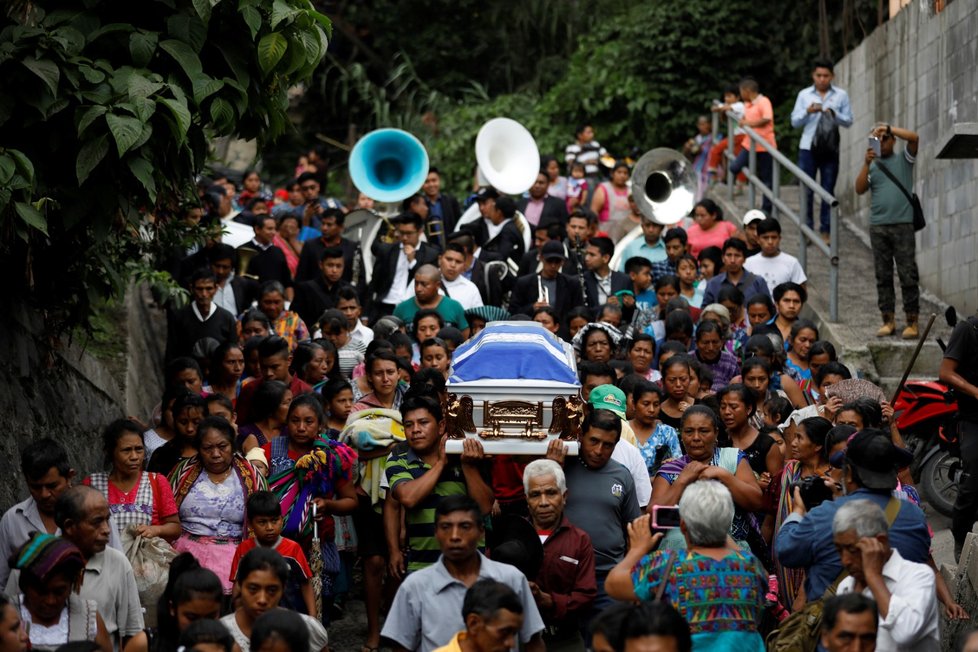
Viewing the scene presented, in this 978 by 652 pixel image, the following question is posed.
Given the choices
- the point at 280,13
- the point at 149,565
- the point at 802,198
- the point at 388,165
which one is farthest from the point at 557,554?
the point at 388,165

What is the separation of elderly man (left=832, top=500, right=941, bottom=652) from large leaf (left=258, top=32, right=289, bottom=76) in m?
3.81

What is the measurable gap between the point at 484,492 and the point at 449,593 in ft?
4.72

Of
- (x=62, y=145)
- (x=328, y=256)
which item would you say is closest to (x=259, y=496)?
(x=62, y=145)

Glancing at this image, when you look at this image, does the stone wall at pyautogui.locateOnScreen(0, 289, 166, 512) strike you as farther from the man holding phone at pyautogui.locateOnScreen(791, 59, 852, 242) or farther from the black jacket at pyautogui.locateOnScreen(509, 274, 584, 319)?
the man holding phone at pyautogui.locateOnScreen(791, 59, 852, 242)

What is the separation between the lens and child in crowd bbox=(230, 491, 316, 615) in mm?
7859

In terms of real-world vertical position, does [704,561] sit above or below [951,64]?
below

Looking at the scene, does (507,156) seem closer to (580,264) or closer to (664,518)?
(580,264)

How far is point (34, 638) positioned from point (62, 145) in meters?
2.88

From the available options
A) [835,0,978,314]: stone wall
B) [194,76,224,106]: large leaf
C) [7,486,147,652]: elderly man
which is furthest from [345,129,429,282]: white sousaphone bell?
[7,486,147,652]: elderly man

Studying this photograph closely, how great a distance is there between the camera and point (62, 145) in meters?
8.31

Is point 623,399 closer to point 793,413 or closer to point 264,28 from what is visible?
point 793,413

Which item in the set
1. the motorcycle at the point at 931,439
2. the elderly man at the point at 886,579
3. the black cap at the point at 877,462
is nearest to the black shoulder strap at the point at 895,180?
the motorcycle at the point at 931,439

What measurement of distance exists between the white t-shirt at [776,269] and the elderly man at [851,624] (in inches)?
310

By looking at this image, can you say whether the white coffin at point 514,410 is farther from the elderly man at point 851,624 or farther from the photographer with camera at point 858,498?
the elderly man at point 851,624
